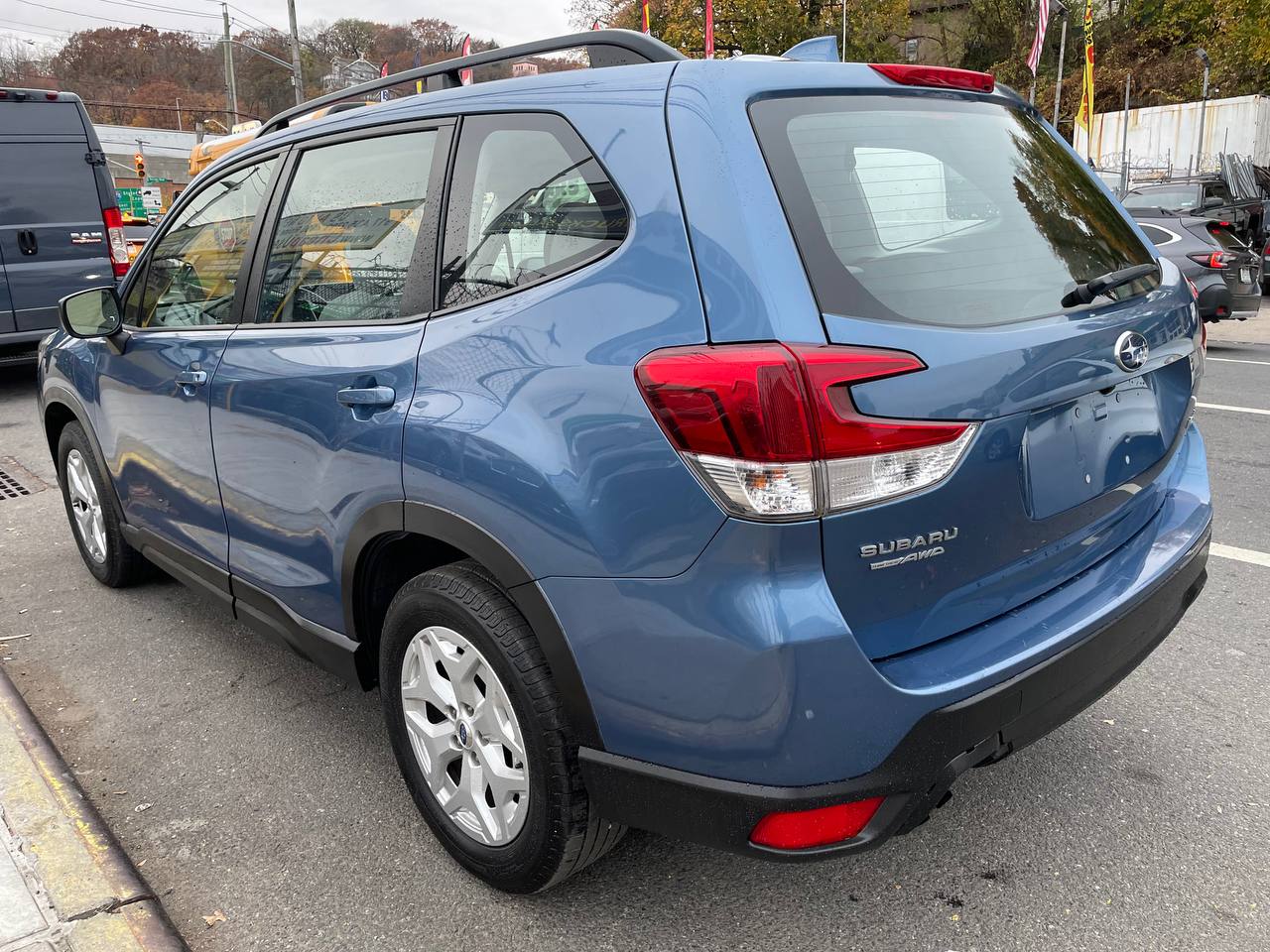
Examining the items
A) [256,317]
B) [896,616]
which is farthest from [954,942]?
[256,317]

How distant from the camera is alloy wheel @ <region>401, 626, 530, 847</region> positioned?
2178mm

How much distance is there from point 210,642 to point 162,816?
3.93ft

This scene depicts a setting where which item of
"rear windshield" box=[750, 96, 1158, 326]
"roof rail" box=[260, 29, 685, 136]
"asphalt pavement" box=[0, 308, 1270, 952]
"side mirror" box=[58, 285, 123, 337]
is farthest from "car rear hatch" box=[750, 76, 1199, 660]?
"side mirror" box=[58, 285, 123, 337]

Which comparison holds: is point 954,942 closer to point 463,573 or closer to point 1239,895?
point 1239,895

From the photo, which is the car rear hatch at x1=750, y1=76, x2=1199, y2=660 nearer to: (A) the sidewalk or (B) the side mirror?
(A) the sidewalk

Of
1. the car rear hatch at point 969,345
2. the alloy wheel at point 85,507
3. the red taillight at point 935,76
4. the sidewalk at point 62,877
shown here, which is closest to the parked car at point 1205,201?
the red taillight at point 935,76

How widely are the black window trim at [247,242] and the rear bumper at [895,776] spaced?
1.84 m

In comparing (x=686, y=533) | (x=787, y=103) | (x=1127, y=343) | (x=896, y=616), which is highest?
(x=787, y=103)

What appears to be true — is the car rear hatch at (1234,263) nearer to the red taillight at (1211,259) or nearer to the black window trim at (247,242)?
the red taillight at (1211,259)

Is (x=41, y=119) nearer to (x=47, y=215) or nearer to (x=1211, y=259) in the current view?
(x=47, y=215)

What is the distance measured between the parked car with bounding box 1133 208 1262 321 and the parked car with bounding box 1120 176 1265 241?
7.73 ft

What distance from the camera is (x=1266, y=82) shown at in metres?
34.0

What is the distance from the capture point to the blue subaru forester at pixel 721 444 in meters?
1.75

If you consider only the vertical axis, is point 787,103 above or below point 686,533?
above
